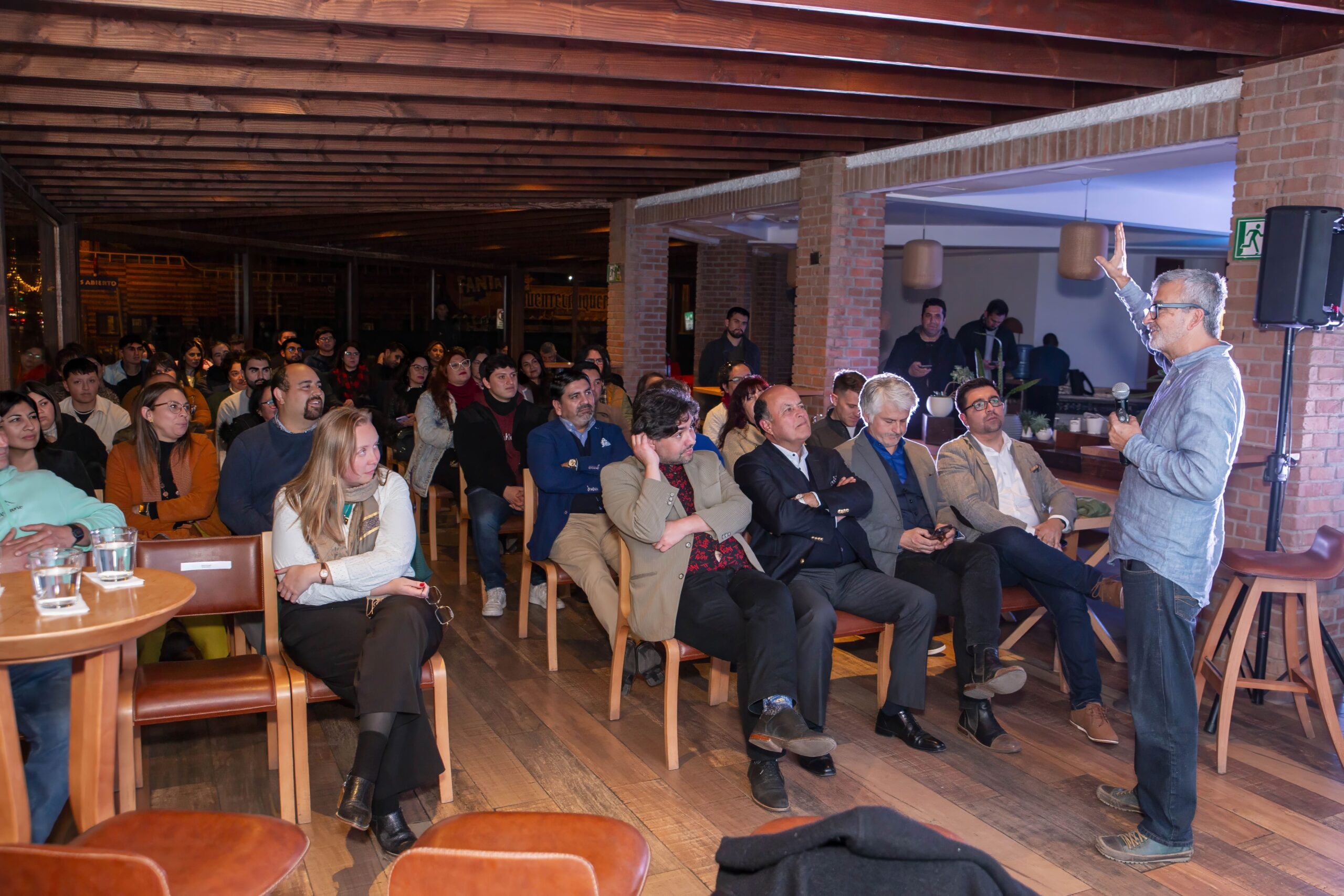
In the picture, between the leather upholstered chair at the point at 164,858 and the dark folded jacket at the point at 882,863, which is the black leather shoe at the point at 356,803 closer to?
the leather upholstered chair at the point at 164,858

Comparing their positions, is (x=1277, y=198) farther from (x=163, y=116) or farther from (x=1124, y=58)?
(x=163, y=116)

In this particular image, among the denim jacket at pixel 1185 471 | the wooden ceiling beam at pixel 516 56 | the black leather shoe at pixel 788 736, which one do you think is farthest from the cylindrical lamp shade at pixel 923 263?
the black leather shoe at pixel 788 736

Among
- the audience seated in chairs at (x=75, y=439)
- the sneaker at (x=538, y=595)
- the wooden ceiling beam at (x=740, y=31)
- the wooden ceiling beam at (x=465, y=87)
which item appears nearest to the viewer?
the wooden ceiling beam at (x=740, y=31)

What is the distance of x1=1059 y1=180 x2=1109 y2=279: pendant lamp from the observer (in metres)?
7.13

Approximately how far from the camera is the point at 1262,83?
14.7 feet

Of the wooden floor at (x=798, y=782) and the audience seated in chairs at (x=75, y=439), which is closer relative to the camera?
the wooden floor at (x=798, y=782)

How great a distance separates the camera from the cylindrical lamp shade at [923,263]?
812 cm

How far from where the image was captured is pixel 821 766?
11.5ft

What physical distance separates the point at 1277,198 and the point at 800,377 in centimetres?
369

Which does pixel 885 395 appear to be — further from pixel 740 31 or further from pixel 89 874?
pixel 89 874

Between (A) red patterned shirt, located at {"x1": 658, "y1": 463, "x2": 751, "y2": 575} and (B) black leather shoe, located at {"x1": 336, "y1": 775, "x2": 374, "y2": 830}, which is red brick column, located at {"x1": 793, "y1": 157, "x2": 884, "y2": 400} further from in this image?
(B) black leather shoe, located at {"x1": 336, "y1": 775, "x2": 374, "y2": 830}

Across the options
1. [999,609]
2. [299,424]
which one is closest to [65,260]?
A: [299,424]

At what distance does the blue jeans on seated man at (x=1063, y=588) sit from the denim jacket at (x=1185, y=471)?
95cm

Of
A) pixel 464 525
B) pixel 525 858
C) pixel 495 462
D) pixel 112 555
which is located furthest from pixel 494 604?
pixel 525 858
